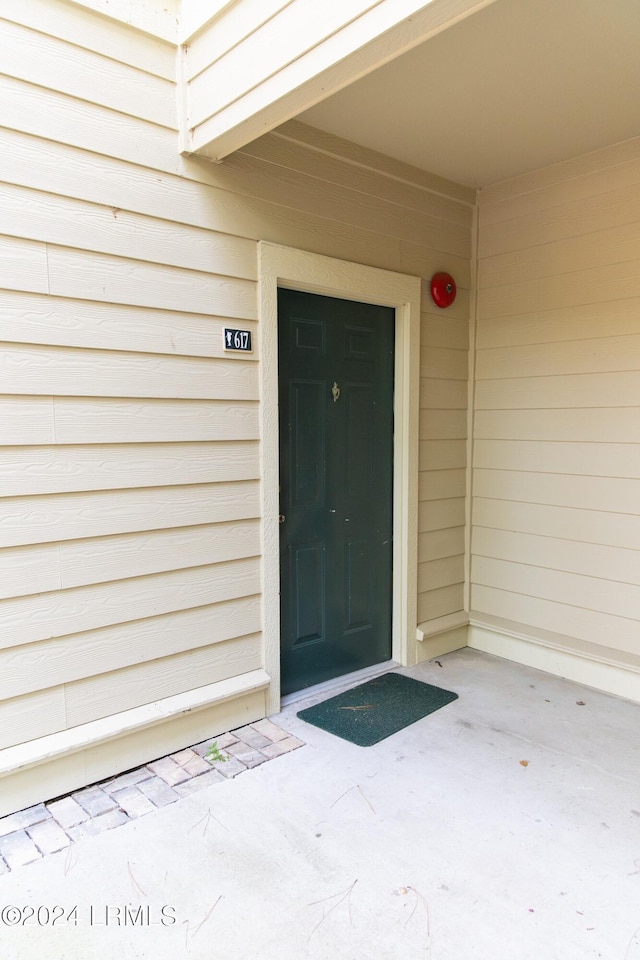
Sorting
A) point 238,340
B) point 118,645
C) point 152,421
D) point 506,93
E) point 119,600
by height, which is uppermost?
point 506,93

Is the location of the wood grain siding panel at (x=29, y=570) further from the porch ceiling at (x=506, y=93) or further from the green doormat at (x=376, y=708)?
the porch ceiling at (x=506, y=93)

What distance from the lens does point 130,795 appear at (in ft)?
7.04

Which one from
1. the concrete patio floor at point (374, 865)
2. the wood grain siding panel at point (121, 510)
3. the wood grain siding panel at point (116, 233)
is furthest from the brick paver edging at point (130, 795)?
the wood grain siding panel at point (116, 233)

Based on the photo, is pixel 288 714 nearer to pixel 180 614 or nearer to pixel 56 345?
pixel 180 614

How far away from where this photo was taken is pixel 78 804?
2.09 meters

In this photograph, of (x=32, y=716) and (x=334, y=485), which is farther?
(x=334, y=485)

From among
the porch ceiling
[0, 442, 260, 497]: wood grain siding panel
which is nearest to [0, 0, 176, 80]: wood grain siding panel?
the porch ceiling

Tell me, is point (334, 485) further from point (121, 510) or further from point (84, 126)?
point (84, 126)

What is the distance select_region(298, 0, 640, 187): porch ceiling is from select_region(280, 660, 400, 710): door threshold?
8.57ft

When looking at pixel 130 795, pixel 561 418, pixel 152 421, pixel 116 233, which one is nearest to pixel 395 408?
pixel 561 418

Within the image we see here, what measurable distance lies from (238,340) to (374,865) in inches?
75.6

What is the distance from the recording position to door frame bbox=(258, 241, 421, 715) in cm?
258

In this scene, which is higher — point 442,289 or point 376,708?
point 442,289

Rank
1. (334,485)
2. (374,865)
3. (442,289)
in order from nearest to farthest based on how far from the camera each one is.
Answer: (374,865), (334,485), (442,289)
